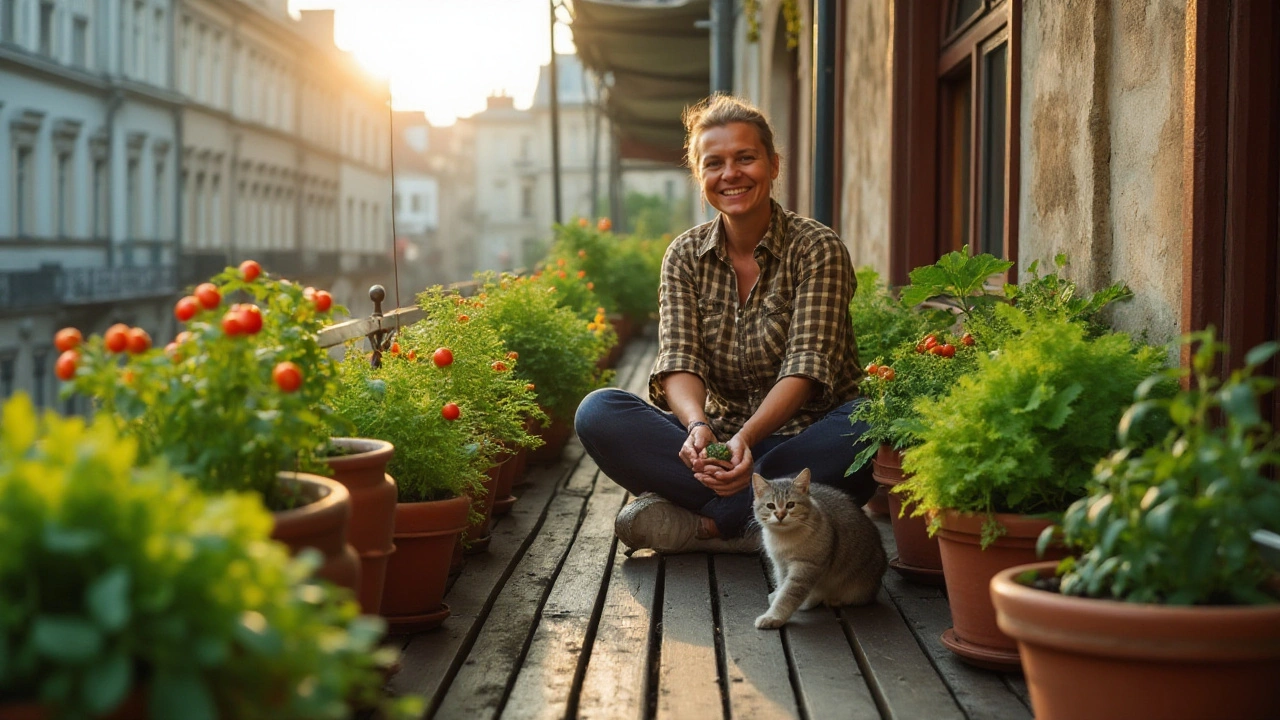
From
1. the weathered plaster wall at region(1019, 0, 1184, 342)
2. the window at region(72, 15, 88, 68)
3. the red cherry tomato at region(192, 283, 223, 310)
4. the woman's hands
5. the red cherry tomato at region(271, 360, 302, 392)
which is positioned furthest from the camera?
the window at region(72, 15, 88, 68)

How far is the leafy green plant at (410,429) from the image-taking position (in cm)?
353

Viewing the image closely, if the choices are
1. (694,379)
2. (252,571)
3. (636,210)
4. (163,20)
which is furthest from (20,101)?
(636,210)

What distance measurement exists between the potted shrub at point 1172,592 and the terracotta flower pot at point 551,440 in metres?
4.18

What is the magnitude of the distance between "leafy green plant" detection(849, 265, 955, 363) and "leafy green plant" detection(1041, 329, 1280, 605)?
229 cm

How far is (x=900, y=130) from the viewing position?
6758 mm

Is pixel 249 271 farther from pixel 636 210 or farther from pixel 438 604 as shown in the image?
pixel 636 210

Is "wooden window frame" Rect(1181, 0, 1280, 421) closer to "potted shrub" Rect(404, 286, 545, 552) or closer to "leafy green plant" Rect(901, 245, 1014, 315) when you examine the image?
"leafy green plant" Rect(901, 245, 1014, 315)

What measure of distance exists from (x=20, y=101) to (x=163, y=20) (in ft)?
24.8

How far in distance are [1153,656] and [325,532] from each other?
1.40 meters

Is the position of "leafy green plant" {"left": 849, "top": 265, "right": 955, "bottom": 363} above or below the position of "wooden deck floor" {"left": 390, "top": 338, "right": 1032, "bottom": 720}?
above

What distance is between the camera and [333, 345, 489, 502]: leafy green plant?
3529 millimetres

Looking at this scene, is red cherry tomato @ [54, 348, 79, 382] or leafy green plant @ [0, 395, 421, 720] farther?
red cherry tomato @ [54, 348, 79, 382]

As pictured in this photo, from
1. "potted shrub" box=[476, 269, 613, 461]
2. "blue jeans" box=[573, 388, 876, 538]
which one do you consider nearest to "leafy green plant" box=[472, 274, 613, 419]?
"potted shrub" box=[476, 269, 613, 461]

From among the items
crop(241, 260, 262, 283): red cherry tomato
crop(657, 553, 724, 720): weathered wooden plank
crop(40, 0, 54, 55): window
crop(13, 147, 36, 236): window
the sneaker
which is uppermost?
crop(40, 0, 54, 55): window
